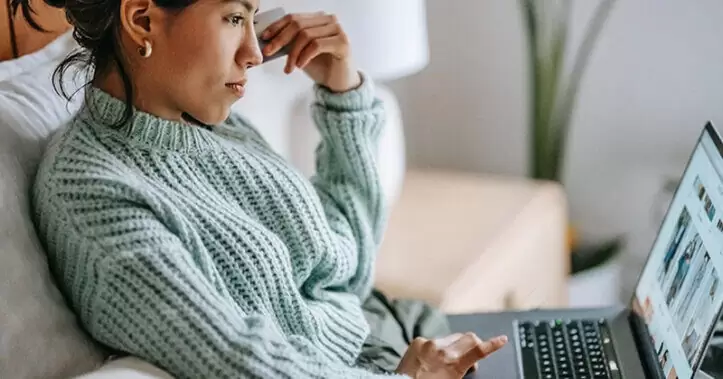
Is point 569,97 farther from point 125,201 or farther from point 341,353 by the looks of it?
point 125,201

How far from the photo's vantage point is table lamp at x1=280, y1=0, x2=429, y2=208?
66.4 inches

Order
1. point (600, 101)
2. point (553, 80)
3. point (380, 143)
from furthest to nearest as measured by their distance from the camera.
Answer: point (600, 101), point (553, 80), point (380, 143)

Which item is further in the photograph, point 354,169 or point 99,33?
point 354,169

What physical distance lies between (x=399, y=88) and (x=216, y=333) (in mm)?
1675

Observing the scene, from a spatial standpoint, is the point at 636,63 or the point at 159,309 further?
the point at 636,63

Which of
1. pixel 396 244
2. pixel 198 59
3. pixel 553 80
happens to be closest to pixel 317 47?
pixel 198 59

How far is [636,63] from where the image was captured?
2299 millimetres

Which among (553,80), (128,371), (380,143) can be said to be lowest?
(128,371)

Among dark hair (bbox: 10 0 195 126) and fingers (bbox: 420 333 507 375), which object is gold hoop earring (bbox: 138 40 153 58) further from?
fingers (bbox: 420 333 507 375)

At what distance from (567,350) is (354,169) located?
399 millimetres

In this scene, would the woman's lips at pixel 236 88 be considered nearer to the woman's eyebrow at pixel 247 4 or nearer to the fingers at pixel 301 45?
the woman's eyebrow at pixel 247 4

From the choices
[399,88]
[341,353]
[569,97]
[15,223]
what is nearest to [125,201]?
[15,223]

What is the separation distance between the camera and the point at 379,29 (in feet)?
5.64

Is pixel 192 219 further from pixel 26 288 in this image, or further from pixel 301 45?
pixel 301 45
